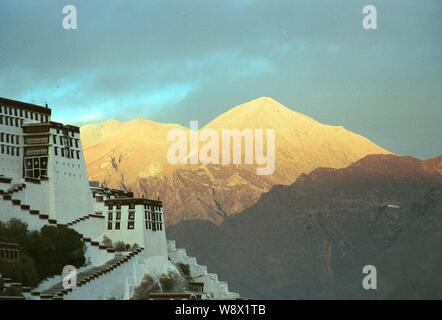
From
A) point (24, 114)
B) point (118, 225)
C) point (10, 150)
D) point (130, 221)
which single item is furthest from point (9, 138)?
point (130, 221)

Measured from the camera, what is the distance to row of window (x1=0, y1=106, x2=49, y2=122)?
16750 cm

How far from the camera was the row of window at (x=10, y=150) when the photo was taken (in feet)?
544

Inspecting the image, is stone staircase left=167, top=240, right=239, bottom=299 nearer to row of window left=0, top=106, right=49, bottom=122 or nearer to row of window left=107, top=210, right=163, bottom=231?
row of window left=107, top=210, right=163, bottom=231

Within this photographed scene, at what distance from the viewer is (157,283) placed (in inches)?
6718

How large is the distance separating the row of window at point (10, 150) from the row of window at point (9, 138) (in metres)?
0.59

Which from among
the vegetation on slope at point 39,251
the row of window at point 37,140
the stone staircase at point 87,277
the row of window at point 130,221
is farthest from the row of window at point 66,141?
the stone staircase at point 87,277

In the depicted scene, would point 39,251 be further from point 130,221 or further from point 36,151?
point 130,221

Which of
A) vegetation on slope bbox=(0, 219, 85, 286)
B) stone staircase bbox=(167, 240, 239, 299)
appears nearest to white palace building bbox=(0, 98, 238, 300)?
vegetation on slope bbox=(0, 219, 85, 286)

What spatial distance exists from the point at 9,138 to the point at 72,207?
9.34 metres

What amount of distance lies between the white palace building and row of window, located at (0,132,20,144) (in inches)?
1.5

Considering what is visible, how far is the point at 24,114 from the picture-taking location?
558ft
